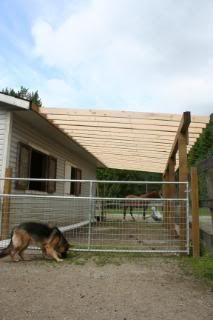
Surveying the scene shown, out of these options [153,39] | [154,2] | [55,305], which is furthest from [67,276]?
[153,39]

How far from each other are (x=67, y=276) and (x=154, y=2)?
5.45 metres

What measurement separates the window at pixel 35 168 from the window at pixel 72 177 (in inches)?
57.3

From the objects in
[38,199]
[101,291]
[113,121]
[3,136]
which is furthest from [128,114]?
[101,291]

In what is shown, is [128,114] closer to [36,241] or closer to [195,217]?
[195,217]

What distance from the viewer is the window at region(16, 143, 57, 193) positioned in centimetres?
816

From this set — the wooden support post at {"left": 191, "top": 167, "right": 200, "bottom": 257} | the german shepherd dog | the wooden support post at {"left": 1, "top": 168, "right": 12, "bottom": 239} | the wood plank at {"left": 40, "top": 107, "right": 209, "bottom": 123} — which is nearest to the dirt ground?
the german shepherd dog

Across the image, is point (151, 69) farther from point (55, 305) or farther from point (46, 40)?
point (55, 305)

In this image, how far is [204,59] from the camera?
9812 millimetres

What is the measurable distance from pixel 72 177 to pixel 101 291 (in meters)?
10.6

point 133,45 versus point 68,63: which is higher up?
point 68,63

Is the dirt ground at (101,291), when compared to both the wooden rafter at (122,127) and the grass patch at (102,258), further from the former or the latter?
the wooden rafter at (122,127)

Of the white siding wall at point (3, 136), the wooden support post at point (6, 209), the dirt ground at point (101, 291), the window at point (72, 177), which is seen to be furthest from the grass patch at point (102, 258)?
the window at point (72, 177)

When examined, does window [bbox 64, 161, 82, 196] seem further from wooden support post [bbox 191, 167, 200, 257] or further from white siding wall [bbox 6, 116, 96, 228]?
wooden support post [bbox 191, 167, 200, 257]

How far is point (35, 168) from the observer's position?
11.6 metres
